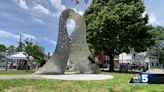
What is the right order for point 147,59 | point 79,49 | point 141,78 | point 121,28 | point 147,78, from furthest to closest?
point 147,59
point 121,28
point 79,49
point 147,78
point 141,78

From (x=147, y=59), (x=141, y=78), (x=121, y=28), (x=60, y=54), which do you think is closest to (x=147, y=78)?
(x=141, y=78)

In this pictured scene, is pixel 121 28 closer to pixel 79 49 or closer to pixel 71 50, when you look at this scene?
pixel 79 49

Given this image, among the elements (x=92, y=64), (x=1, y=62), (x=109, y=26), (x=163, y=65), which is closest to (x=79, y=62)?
(x=92, y=64)

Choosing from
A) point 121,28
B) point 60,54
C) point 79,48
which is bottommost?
point 60,54

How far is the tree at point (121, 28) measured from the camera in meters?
38.8

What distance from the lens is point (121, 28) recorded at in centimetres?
3934

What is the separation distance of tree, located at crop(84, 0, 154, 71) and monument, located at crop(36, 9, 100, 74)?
29.4 feet

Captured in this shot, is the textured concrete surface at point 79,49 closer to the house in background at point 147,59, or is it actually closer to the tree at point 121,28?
the tree at point 121,28

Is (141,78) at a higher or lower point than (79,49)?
lower

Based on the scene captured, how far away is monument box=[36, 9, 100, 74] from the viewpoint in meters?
26.8

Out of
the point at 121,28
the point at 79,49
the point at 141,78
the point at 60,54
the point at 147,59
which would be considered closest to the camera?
the point at 141,78

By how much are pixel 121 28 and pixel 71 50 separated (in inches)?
455

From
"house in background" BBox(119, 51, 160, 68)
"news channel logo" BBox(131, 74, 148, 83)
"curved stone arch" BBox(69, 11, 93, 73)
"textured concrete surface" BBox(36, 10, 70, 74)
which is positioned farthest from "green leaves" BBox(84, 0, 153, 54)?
"house in background" BBox(119, 51, 160, 68)

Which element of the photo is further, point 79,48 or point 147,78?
point 79,48
